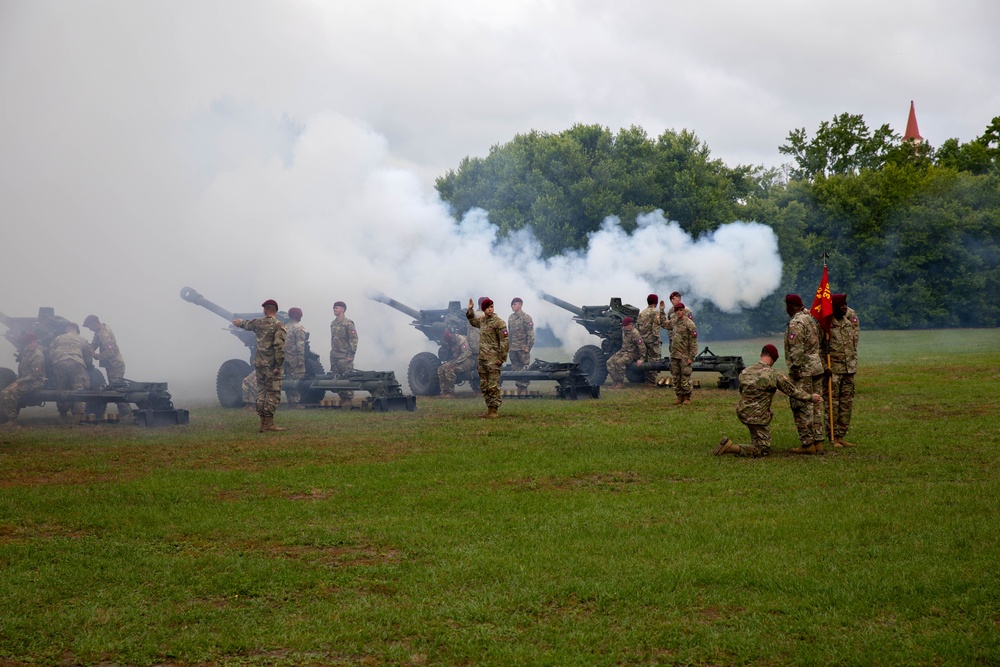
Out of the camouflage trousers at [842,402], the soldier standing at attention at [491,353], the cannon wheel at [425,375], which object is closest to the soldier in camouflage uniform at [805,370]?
the camouflage trousers at [842,402]

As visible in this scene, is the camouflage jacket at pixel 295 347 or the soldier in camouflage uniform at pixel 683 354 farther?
the camouflage jacket at pixel 295 347

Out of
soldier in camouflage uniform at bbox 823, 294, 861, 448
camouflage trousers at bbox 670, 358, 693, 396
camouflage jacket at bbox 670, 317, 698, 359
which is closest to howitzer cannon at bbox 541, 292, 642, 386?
camouflage jacket at bbox 670, 317, 698, 359

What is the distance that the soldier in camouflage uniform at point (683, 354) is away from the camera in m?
20.1

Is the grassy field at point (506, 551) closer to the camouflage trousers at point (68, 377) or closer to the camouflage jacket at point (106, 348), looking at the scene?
the camouflage trousers at point (68, 377)

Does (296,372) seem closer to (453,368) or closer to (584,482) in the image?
(453,368)

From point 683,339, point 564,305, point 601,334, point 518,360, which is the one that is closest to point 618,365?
point 601,334

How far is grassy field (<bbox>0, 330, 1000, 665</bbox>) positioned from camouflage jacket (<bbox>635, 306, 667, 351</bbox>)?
8985 millimetres

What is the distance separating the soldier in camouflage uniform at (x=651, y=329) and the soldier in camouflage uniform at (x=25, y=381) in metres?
13.2

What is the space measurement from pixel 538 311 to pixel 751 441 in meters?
18.6

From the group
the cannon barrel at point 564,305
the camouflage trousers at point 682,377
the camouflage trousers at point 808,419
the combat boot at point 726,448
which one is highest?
the cannon barrel at point 564,305

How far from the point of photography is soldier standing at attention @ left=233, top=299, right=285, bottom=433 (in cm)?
1728

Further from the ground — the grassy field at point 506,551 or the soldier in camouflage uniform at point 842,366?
the soldier in camouflage uniform at point 842,366

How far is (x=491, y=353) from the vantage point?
1838 centimetres

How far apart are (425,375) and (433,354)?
1.80 feet
